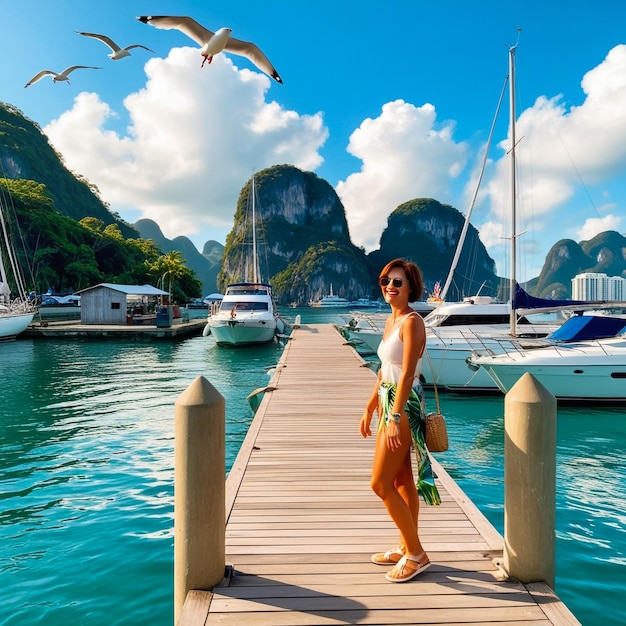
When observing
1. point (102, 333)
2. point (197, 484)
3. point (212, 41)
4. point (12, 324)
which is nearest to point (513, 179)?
point (212, 41)

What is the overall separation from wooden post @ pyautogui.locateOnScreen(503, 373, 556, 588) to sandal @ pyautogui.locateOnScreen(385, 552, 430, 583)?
22.5 inches

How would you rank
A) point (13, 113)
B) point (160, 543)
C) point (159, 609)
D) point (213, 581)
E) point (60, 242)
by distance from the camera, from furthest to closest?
point (13, 113) → point (60, 242) → point (160, 543) → point (159, 609) → point (213, 581)

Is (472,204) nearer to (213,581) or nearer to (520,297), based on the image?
(520,297)

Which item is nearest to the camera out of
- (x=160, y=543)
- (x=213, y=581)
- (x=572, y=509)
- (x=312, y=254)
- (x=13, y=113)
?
(x=213, y=581)

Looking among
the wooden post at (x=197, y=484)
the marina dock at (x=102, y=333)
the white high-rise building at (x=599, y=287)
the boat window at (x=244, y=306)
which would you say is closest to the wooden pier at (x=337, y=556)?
the wooden post at (x=197, y=484)

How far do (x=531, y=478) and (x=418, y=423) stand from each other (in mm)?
722

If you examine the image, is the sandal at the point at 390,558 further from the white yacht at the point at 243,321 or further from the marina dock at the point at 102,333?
the marina dock at the point at 102,333

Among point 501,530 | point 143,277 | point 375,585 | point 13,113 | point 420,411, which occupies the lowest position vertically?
point 501,530

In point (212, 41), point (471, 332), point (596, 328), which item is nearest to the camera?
point (212, 41)

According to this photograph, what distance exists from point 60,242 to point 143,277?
13761 millimetres

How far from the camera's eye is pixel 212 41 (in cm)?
767

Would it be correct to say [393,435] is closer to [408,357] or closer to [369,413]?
[408,357]

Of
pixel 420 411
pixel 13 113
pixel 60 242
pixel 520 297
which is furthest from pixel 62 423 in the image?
pixel 13 113

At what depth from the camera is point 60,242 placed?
5834 cm
